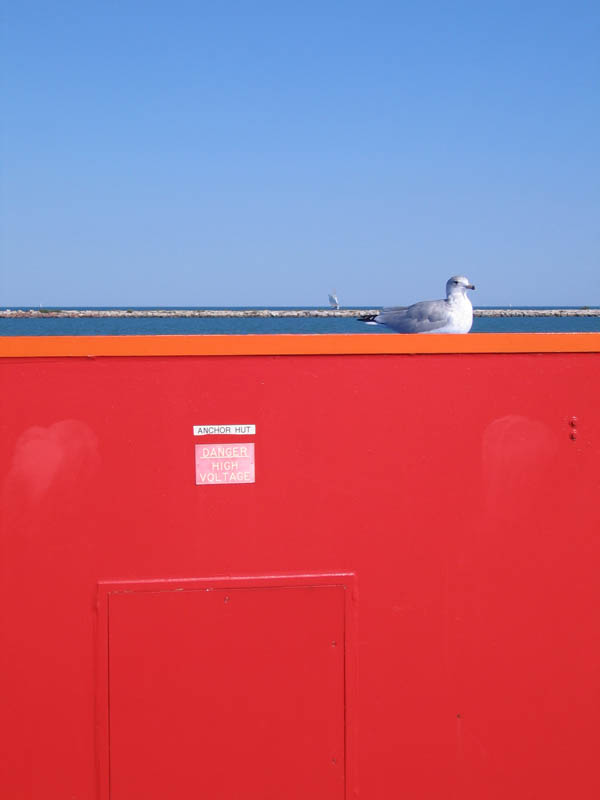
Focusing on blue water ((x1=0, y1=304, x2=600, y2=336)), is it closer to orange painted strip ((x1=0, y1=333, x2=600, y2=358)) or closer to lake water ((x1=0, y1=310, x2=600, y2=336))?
lake water ((x1=0, y1=310, x2=600, y2=336))

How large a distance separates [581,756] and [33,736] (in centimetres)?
167

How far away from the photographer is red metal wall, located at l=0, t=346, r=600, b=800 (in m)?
2.20

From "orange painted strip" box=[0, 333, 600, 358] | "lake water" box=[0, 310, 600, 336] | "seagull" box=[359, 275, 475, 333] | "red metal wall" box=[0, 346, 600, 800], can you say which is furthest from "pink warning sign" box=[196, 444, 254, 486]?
"lake water" box=[0, 310, 600, 336]

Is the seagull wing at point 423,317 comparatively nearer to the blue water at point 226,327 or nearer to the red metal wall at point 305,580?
the red metal wall at point 305,580

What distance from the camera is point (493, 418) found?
2.32 m

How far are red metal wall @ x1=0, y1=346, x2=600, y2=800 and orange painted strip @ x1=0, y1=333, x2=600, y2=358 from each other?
31 millimetres

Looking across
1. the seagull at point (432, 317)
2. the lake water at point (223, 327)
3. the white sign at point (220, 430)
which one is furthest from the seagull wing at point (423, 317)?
the lake water at point (223, 327)

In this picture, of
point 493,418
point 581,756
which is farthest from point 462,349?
point 581,756

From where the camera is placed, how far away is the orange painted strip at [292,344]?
217cm

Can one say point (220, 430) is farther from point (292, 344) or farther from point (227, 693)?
point (227, 693)

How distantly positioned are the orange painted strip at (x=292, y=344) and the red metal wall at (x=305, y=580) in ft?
0.10

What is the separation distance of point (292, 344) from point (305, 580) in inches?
27.7

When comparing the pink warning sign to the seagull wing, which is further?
the seagull wing

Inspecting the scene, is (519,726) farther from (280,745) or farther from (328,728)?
(280,745)
